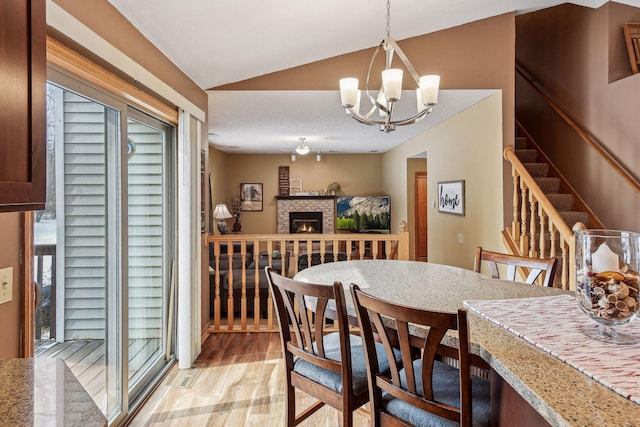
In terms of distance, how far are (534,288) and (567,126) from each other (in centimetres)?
356

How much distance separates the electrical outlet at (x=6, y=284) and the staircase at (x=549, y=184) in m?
4.31

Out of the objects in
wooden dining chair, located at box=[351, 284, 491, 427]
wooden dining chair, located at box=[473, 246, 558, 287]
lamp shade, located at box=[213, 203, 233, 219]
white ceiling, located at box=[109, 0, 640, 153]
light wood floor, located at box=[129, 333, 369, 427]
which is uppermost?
white ceiling, located at box=[109, 0, 640, 153]

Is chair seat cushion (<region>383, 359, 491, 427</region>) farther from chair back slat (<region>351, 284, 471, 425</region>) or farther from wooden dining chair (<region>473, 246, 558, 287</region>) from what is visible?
wooden dining chair (<region>473, 246, 558, 287</region>)

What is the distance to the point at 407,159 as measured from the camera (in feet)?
24.4

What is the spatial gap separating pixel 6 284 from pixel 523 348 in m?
1.69

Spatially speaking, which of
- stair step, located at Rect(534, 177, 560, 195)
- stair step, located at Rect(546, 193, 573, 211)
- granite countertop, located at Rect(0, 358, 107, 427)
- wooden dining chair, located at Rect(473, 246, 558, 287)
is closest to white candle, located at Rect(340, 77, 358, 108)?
wooden dining chair, located at Rect(473, 246, 558, 287)

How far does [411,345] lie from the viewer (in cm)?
126

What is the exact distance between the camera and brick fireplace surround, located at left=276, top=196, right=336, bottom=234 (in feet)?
30.7

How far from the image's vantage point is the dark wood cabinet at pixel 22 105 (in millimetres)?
894

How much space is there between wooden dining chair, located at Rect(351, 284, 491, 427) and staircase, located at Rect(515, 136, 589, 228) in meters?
3.28

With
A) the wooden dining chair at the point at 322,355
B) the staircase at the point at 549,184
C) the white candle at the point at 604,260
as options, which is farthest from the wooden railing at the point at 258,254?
the white candle at the point at 604,260

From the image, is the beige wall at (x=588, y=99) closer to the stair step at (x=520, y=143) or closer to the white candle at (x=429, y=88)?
the stair step at (x=520, y=143)

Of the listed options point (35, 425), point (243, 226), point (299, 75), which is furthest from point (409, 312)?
point (243, 226)

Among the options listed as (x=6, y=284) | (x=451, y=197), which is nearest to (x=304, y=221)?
(x=451, y=197)
